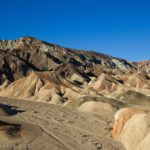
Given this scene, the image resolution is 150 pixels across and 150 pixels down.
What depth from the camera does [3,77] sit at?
425ft

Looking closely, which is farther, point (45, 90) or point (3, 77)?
point (3, 77)

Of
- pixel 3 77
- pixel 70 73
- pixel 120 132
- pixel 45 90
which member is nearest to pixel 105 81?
pixel 45 90

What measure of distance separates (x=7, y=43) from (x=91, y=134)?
473 feet

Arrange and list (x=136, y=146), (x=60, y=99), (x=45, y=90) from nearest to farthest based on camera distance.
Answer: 1. (x=136, y=146)
2. (x=60, y=99)
3. (x=45, y=90)

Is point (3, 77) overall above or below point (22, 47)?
below

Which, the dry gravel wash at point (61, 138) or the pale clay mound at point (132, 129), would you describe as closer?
the pale clay mound at point (132, 129)

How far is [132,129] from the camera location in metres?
23.6

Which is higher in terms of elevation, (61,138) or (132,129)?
(132,129)

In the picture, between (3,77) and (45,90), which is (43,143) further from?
(3,77)

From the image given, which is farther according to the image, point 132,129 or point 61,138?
point 61,138

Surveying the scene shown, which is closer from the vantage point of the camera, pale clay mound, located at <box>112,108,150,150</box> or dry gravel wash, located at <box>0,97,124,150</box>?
pale clay mound, located at <box>112,108,150,150</box>

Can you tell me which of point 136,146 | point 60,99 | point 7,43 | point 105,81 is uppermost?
point 7,43

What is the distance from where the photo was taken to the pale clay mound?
21638 millimetres

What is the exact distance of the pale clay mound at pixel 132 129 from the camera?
21638mm
